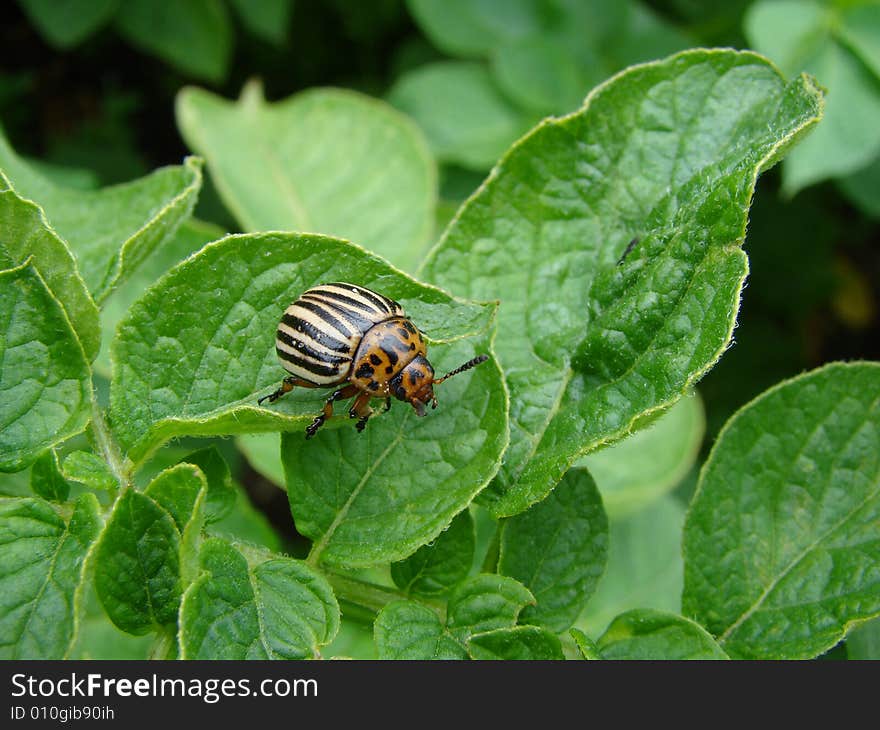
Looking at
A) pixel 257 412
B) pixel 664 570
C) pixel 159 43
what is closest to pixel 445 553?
pixel 257 412

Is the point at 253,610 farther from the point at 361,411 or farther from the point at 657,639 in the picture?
the point at 657,639

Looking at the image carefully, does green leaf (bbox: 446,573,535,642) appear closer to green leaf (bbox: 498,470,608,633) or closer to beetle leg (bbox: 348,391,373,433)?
green leaf (bbox: 498,470,608,633)

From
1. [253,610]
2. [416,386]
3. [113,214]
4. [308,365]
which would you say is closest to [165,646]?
[253,610]

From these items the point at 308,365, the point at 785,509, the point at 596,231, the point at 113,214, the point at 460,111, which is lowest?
the point at 785,509

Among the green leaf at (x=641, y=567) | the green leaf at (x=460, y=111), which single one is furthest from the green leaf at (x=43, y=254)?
the green leaf at (x=460, y=111)
